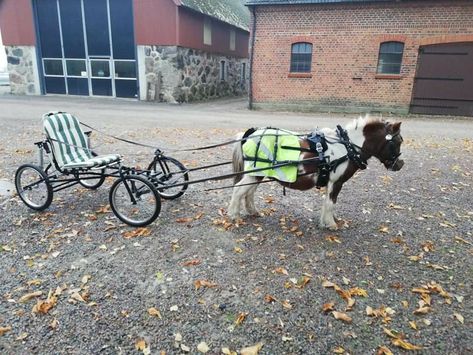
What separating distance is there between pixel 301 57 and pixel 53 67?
1551 cm

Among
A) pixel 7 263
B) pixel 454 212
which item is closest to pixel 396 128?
pixel 454 212

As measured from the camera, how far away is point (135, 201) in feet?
15.4

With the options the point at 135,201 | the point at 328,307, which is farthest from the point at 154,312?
the point at 135,201

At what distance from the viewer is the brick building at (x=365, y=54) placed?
1539 centimetres

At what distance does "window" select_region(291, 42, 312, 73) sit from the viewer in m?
17.2

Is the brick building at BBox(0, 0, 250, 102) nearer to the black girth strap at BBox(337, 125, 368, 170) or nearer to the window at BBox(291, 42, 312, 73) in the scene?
the window at BBox(291, 42, 312, 73)

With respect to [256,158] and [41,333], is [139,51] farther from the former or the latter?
[41,333]

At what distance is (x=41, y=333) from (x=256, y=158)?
2.85 m

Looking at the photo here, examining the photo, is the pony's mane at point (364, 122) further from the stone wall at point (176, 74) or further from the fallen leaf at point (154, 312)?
the stone wall at point (176, 74)

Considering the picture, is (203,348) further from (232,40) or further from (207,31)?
(232,40)

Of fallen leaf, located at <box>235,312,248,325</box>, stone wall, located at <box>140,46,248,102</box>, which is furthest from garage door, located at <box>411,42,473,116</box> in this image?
fallen leaf, located at <box>235,312,248,325</box>

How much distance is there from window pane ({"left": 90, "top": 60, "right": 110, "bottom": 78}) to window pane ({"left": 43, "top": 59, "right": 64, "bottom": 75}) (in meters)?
2.40

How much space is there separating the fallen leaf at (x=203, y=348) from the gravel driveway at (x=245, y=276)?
0.02 meters

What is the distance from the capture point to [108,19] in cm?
2061
